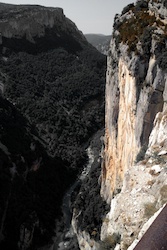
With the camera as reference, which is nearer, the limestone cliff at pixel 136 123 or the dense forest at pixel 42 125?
the limestone cliff at pixel 136 123

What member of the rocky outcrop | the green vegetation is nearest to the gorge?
the green vegetation

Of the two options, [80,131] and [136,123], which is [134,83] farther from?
[80,131]

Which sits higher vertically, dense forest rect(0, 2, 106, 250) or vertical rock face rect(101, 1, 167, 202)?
vertical rock face rect(101, 1, 167, 202)

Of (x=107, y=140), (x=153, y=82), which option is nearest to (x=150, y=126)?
(x=153, y=82)

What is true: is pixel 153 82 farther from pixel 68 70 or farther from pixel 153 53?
pixel 68 70

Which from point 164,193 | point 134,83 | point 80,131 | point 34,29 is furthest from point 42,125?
point 164,193

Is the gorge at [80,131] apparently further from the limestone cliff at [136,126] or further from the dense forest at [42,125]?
the dense forest at [42,125]

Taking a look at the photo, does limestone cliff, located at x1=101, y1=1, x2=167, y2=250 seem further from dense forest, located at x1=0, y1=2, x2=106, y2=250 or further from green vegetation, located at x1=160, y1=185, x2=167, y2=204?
dense forest, located at x1=0, y1=2, x2=106, y2=250

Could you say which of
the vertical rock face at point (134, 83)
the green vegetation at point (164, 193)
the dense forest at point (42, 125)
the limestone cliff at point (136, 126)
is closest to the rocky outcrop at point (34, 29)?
the dense forest at point (42, 125)
